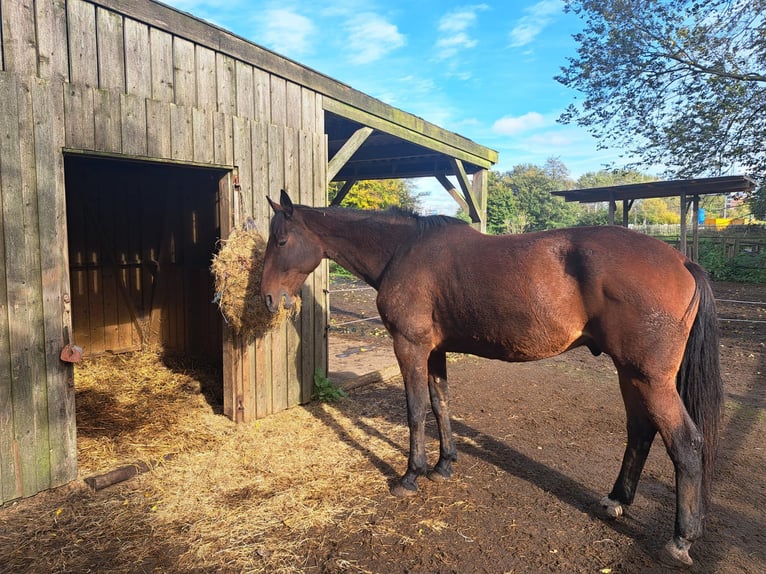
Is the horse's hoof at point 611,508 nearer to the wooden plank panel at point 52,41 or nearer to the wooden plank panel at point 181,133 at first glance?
the wooden plank panel at point 181,133

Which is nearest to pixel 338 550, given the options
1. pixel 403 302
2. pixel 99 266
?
pixel 403 302

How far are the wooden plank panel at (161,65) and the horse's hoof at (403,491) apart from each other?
3.53 metres

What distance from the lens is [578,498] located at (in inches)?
133

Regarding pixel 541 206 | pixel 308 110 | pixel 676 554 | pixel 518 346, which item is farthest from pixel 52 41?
pixel 541 206

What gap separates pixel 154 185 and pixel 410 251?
4.66m

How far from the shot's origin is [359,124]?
6.70 meters

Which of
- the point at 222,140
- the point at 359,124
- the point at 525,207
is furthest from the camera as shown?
the point at 525,207

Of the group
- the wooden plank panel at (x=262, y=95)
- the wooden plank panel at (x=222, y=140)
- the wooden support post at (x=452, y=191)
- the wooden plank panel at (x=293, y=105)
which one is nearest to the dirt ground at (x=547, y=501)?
the wooden plank panel at (x=222, y=140)

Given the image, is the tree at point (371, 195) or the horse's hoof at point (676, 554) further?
the tree at point (371, 195)

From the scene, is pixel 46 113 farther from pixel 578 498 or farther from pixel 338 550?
pixel 578 498

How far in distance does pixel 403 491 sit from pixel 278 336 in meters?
2.19

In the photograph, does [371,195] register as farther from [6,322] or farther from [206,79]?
[6,322]

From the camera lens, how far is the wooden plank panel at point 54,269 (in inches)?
126

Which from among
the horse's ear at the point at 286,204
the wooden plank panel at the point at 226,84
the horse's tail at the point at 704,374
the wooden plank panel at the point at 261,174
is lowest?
the horse's tail at the point at 704,374
